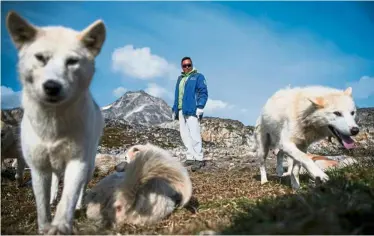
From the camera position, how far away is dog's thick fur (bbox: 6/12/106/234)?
353 centimetres

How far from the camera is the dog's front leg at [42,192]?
405 cm

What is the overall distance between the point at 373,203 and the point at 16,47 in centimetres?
402

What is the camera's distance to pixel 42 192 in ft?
13.5

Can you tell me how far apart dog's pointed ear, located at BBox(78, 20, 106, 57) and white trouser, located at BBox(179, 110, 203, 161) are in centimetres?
876

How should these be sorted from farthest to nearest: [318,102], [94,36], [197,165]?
[197,165] → [318,102] → [94,36]

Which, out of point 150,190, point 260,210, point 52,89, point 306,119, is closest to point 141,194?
point 150,190

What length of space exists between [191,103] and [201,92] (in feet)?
1.76

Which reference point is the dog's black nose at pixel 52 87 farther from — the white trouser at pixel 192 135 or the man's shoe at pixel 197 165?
the man's shoe at pixel 197 165

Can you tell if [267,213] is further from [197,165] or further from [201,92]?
[197,165]

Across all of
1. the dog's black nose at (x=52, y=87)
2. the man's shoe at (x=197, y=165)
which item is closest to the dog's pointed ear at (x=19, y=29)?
the dog's black nose at (x=52, y=87)

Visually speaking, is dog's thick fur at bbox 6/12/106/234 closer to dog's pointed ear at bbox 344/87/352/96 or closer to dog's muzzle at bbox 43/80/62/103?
dog's muzzle at bbox 43/80/62/103

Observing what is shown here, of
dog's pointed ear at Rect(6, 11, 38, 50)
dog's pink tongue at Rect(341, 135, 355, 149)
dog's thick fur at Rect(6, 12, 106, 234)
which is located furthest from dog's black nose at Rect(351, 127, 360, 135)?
dog's pointed ear at Rect(6, 11, 38, 50)

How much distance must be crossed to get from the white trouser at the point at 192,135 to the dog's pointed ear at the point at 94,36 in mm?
8761

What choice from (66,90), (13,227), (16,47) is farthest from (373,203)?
(13,227)
